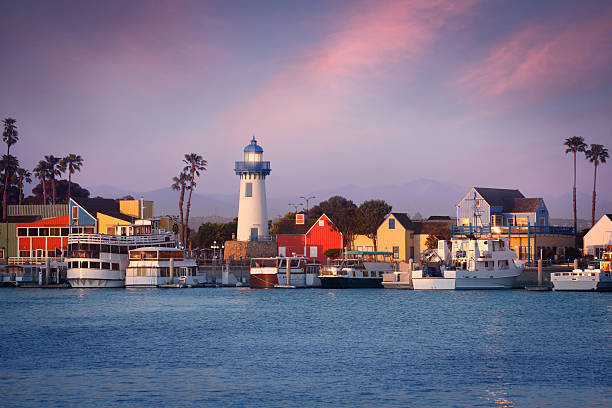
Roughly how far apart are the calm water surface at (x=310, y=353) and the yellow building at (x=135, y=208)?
36.7 m

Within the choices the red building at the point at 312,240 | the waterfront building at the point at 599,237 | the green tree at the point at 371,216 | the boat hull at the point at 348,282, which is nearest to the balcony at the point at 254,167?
the red building at the point at 312,240

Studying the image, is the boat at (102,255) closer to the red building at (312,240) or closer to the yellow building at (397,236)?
the red building at (312,240)

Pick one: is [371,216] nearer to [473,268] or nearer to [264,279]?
[264,279]

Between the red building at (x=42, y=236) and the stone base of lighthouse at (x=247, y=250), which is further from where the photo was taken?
the red building at (x=42, y=236)

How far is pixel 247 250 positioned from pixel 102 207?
783 inches

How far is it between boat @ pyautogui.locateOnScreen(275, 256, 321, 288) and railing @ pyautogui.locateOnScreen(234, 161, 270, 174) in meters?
16.0

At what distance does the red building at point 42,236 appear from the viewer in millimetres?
105438

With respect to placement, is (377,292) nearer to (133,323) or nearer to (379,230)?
(379,230)

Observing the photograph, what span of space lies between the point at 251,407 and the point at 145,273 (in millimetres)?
63596

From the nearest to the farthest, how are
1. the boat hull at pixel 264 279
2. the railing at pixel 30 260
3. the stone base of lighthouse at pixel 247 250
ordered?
the boat hull at pixel 264 279 < the railing at pixel 30 260 < the stone base of lighthouse at pixel 247 250

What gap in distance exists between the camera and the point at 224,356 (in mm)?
40281

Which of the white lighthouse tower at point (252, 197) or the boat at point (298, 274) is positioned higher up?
the white lighthouse tower at point (252, 197)

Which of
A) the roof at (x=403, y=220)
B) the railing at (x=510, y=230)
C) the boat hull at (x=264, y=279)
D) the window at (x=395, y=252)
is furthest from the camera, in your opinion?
the roof at (x=403, y=220)

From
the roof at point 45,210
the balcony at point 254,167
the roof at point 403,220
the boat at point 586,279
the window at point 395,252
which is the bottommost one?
the boat at point 586,279
